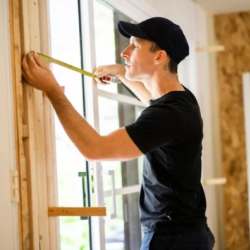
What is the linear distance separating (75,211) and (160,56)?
76 cm

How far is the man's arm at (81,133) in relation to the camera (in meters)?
1.65

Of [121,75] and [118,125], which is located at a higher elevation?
[121,75]

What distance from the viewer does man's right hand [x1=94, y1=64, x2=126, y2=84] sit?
7.52 ft

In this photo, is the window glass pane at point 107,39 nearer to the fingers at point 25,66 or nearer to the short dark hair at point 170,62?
the short dark hair at point 170,62

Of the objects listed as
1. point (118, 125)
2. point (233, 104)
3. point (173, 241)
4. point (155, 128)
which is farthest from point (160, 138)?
point (233, 104)

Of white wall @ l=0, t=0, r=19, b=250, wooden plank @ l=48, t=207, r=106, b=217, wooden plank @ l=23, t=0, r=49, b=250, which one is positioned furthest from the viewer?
wooden plank @ l=48, t=207, r=106, b=217

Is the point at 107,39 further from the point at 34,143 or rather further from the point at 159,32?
the point at 34,143

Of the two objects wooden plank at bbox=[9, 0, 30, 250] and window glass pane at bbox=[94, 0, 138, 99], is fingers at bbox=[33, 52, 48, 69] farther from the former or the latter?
window glass pane at bbox=[94, 0, 138, 99]

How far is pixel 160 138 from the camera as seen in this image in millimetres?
1726

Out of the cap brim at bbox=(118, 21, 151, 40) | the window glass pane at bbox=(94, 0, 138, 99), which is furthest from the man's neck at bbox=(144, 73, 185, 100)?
the window glass pane at bbox=(94, 0, 138, 99)

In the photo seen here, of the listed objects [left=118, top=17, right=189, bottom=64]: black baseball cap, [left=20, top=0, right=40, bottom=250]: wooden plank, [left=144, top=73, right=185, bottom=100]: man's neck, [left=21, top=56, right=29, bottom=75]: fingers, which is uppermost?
[left=118, top=17, right=189, bottom=64]: black baseball cap

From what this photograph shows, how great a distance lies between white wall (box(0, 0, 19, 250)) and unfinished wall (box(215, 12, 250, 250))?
10.7ft

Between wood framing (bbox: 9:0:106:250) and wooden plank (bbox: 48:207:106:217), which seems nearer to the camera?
wood framing (bbox: 9:0:106:250)

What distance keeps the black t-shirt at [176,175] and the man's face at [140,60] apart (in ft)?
0.55
